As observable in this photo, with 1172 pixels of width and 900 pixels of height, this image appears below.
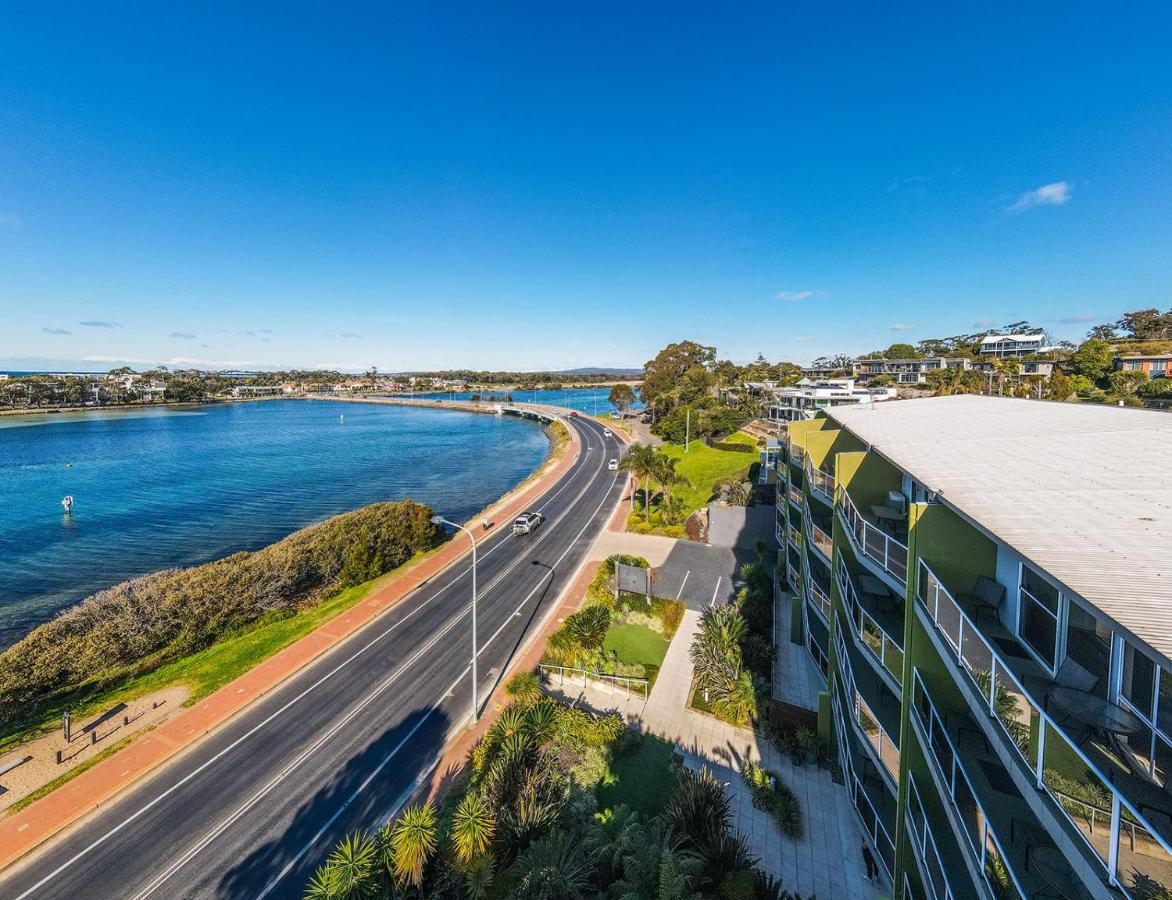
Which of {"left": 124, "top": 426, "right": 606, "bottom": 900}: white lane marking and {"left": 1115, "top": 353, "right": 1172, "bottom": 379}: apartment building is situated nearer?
{"left": 124, "top": 426, "right": 606, "bottom": 900}: white lane marking

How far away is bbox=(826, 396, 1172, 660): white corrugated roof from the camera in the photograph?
16.8 ft

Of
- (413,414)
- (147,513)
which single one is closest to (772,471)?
(147,513)

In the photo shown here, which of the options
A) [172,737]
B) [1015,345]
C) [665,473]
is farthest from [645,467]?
[1015,345]

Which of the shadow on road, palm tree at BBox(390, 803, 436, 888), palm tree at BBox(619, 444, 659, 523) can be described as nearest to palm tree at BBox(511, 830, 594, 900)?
palm tree at BBox(390, 803, 436, 888)

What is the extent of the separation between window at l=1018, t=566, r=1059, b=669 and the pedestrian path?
945 cm

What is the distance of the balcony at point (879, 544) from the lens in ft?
35.6

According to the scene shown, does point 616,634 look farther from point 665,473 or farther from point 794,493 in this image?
point 665,473

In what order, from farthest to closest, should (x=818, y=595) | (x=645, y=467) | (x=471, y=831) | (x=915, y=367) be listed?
(x=915, y=367) → (x=645, y=467) → (x=818, y=595) → (x=471, y=831)

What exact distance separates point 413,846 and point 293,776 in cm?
817

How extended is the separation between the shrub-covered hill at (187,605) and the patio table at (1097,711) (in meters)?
32.8

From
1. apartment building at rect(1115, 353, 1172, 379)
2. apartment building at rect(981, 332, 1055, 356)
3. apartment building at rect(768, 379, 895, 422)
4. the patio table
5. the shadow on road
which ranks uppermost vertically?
apartment building at rect(981, 332, 1055, 356)

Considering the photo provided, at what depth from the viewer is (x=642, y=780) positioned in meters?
16.1

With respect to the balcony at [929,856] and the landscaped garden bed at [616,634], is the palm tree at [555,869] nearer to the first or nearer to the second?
the balcony at [929,856]

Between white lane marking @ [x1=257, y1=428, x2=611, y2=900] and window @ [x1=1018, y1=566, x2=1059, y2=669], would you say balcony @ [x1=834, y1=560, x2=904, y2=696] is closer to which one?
window @ [x1=1018, y1=566, x2=1059, y2=669]
